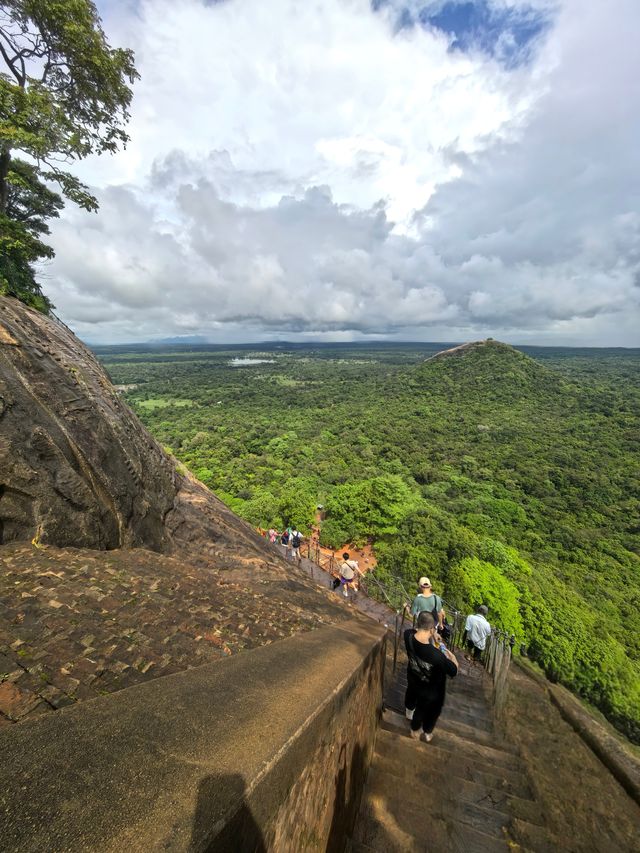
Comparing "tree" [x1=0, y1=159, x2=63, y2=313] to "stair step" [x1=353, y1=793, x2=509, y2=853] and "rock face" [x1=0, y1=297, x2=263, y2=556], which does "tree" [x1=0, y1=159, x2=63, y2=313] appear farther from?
"stair step" [x1=353, y1=793, x2=509, y2=853]

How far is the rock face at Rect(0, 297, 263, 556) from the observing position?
5.04m

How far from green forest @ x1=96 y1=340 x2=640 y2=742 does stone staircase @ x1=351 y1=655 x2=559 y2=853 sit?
16.6 meters

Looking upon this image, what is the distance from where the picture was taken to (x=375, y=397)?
87.5 m

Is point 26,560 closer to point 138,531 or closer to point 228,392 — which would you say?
point 138,531

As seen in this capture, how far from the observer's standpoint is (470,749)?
3965mm

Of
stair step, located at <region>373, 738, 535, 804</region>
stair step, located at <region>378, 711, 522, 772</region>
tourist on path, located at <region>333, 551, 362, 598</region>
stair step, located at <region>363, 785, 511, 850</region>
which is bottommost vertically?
tourist on path, located at <region>333, 551, 362, 598</region>

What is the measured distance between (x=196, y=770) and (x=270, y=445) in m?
49.2

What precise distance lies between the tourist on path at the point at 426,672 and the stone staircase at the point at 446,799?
232mm

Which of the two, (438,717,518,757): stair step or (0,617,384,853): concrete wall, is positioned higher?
(0,617,384,853): concrete wall

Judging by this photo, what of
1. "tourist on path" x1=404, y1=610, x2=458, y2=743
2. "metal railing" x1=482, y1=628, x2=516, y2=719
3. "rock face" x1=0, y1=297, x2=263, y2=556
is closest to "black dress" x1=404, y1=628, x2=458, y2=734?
"tourist on path" x1=404, y1=610, x2=458, y2=743

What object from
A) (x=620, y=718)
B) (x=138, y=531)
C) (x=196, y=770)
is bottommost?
(x=620, y=718)

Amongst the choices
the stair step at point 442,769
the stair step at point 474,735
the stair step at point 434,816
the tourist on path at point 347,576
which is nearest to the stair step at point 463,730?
the stair step at point 474,735

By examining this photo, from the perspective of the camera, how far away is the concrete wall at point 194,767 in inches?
49.6

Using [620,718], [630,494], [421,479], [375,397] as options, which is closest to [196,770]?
[620,718]
